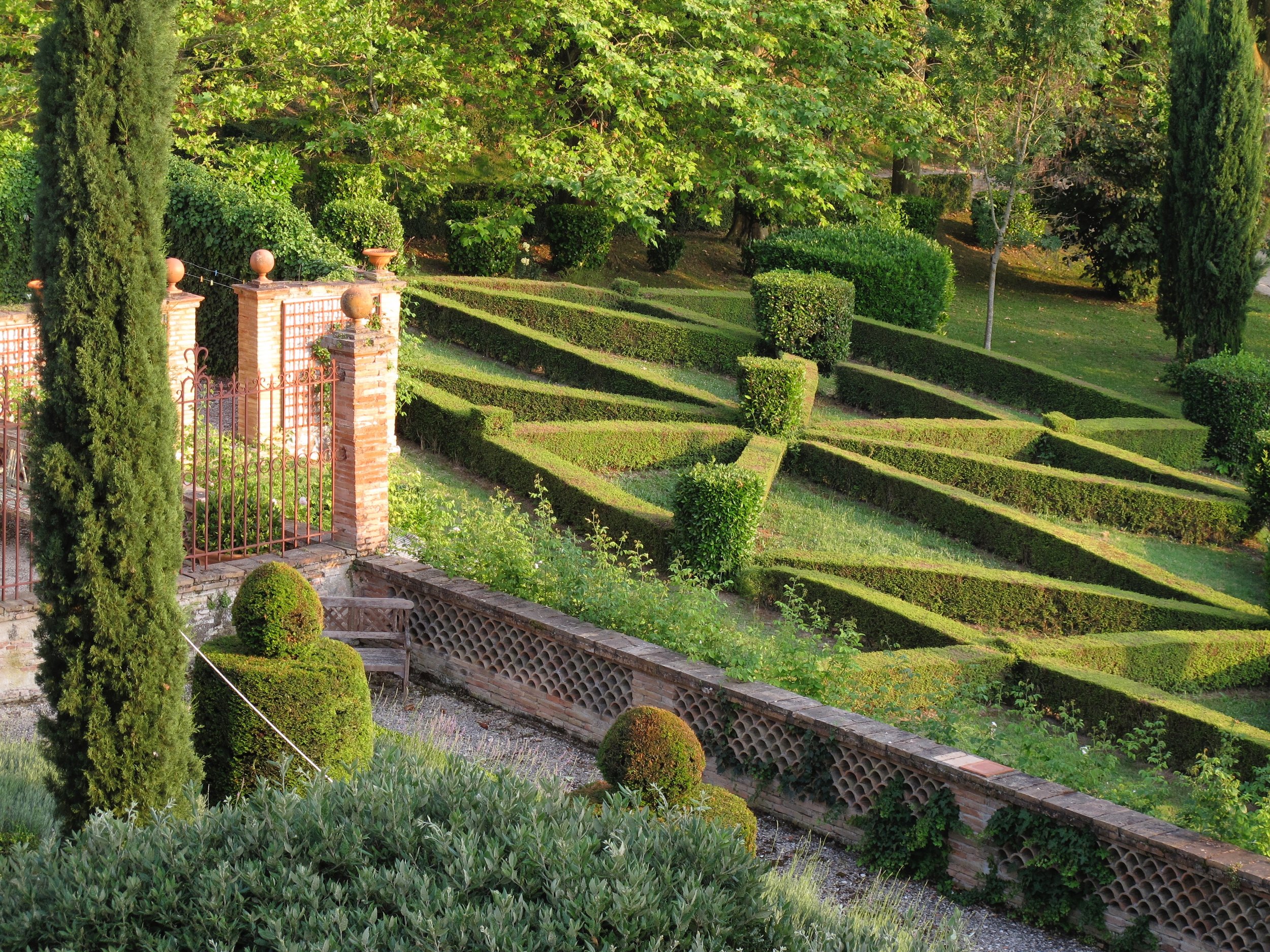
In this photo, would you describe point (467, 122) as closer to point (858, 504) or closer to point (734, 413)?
point (734, 413)

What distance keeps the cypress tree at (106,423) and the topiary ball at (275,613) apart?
908mm

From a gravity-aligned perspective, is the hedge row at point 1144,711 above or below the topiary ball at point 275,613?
below

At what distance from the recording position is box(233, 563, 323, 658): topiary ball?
695cm

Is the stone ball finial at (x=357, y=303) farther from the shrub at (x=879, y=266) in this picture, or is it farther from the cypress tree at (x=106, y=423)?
the shrub at (x=879, y=266)

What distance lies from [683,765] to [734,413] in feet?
32.9

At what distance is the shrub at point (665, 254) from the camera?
2620 cm

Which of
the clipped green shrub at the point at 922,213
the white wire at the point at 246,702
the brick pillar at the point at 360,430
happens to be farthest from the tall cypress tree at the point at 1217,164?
the white wire at the point at 246,702

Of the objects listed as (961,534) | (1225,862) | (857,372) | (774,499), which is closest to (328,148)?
(857,372)

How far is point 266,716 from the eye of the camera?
6.85 meters

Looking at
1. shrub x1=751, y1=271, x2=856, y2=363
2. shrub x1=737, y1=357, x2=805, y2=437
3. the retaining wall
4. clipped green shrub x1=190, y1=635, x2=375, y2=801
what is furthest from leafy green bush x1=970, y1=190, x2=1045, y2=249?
clipped green shrub x1=190, y1=635, x2=375, y2=801

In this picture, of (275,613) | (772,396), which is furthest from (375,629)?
(772,396)

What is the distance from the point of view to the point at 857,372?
18.3 m

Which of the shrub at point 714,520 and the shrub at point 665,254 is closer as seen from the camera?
the shrub at point 714,520

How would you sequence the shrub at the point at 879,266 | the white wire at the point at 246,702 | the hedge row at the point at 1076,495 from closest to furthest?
the white wire at the point at 246,702 < the hedge row at the point at 1076,495 < the shrub at the point at 879,266
